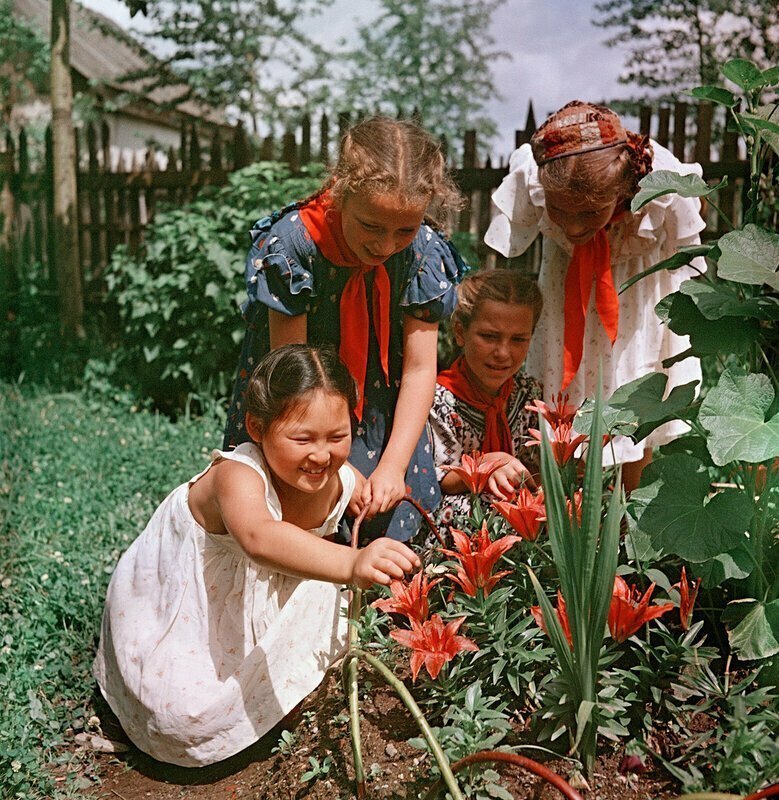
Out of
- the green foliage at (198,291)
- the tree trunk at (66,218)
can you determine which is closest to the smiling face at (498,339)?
the green foliage at (198,291)

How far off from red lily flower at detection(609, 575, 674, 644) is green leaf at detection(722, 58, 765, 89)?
1.07 meters

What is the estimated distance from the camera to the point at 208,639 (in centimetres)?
236

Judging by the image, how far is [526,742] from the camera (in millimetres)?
1749

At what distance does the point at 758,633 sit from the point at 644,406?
0.51m

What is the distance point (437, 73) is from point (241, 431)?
1737 cm

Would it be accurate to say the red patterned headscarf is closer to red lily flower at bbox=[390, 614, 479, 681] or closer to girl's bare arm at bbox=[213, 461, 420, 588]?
girl's bare arm at bbox=[213, 461, 420, 588]

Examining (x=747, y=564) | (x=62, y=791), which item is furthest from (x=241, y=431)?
(x=747, y=564)

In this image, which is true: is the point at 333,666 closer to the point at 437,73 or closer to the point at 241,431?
the point at 241,431

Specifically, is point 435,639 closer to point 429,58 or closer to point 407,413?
point 407,413

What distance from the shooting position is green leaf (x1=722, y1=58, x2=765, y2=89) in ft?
5.95

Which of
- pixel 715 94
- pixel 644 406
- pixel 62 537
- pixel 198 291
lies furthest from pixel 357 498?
pixel 198 291

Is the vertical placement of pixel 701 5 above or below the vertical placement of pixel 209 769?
above

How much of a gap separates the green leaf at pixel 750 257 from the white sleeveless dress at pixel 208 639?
48.3 inches

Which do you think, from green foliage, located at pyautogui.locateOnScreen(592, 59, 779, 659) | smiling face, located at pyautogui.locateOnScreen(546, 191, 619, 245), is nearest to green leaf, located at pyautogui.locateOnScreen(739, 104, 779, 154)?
green foliage, located at pyautogui.locateOnScreen(592, 59, 779, 659)
